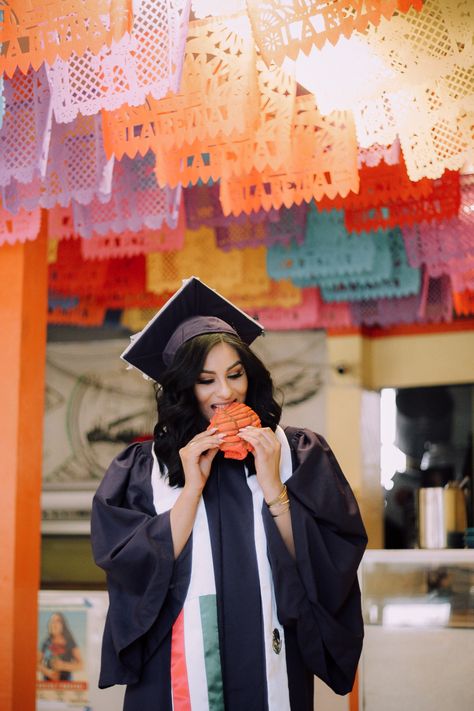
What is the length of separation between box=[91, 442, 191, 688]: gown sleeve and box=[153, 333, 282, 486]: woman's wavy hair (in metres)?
0.18

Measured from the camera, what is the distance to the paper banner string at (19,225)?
4086 millimetres

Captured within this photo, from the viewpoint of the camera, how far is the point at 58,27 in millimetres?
2967

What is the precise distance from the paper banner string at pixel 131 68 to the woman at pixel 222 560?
0.84m

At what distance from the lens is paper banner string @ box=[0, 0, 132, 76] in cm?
290

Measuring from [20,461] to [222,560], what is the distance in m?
1.89

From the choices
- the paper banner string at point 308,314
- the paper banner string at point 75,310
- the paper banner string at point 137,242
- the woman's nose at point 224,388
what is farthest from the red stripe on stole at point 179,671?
the paper banner string at point 75,310

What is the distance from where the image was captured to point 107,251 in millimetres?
5496

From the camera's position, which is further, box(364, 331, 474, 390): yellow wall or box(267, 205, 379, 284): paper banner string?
box(364, 331, 474, 390): yellow wall

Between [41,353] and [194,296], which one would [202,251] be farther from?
[194,296]

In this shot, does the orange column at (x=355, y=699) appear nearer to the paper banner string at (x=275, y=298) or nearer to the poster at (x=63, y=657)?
the poster at (x=63, y=657)

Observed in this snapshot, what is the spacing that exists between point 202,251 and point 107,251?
695 millimetres

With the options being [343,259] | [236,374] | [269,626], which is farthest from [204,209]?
[269,626]

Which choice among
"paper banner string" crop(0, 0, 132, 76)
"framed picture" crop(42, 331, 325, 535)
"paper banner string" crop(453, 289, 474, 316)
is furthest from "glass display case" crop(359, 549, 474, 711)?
"framed picture" crop(42, 331, 325, 535)

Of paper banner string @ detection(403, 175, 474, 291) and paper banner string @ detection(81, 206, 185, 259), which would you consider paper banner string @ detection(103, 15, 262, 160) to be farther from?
paper banner string @ detection(403, 175, 474, 291)
